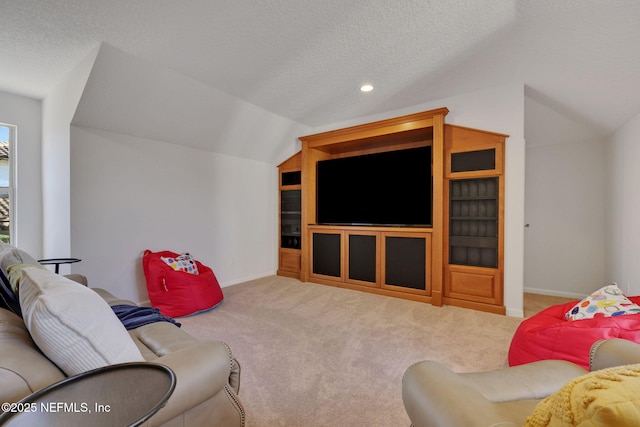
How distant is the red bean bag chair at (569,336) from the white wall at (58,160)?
4.13 meters

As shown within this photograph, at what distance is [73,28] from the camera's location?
7.09 feet

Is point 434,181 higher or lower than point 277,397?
Answer: higher

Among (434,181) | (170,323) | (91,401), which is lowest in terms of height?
(170,323)

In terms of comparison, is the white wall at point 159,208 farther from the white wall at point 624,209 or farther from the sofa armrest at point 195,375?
the white wall at point 624,209

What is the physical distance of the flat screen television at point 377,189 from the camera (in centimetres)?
378

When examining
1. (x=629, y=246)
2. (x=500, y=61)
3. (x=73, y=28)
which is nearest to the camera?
(x=73, y=28)

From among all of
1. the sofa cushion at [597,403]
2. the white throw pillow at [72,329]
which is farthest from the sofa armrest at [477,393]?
the white throw pillow at [72,329]

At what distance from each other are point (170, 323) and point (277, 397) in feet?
2.71

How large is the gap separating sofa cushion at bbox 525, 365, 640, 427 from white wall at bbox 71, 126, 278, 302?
3.91 m

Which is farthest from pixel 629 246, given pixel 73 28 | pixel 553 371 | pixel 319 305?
pixel 73 28

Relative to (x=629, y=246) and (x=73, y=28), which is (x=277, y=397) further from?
(x=629, y=246)

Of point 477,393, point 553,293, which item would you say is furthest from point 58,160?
point 553,293

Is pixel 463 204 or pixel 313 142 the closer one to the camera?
pixel 463 204

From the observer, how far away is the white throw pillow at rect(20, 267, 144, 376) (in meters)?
0.82
